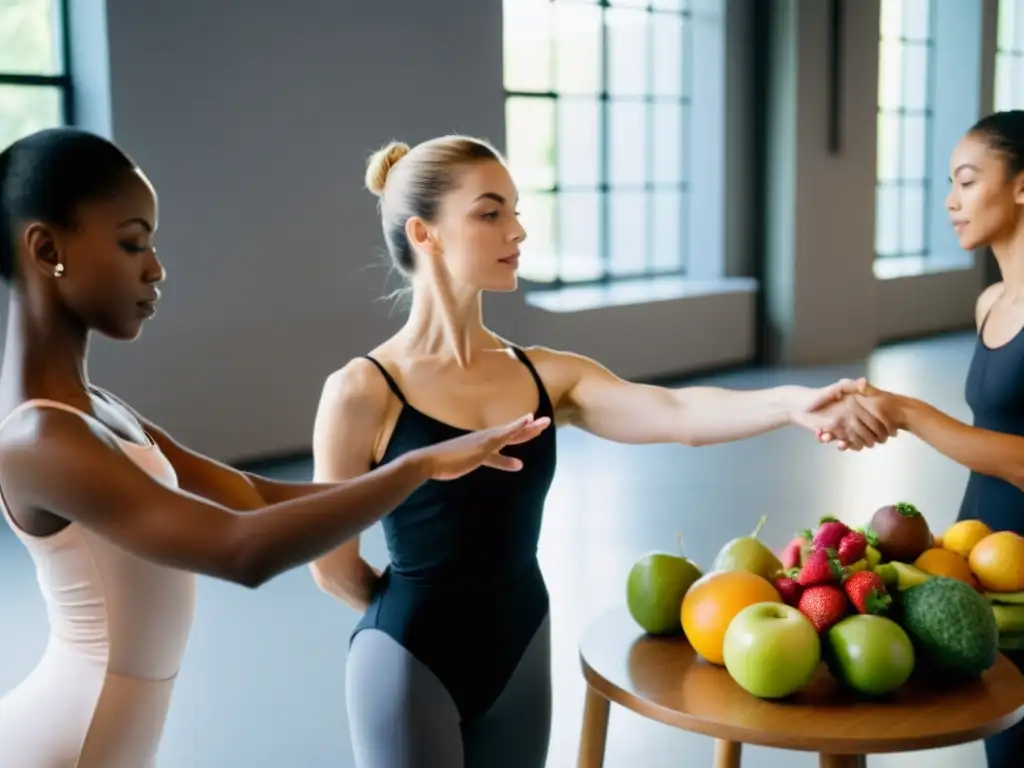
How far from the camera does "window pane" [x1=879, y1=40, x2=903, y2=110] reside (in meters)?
10.3

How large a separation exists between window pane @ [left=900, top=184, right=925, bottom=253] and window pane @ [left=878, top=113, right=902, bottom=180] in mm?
222

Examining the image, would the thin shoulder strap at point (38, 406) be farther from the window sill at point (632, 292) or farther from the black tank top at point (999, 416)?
the window sill at point (632, 292)

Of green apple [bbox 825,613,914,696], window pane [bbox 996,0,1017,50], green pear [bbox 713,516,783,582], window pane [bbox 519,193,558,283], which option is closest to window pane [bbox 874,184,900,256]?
window pane [bbox 996,0,1017,50]

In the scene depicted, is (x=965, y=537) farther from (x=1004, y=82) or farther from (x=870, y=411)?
(x=1004, y=82)

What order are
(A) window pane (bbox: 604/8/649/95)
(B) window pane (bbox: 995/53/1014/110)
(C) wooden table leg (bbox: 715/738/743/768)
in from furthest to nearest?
(B) window pane (bbox: 995/53/1014/110)
(A) window pane (bbox: 604/8/649/95)
(C) wooden table leg (bbox: 715/738/743/768)

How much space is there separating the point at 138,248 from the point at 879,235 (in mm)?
9752

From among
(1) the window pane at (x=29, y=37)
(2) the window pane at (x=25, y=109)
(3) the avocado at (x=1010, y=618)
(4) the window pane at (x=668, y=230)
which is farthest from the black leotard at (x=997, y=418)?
(4) the window pane at (x=668, y=230)

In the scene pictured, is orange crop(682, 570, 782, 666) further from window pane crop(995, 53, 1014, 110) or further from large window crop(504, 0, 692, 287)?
window pane crop(995, 53, 1014, 110)

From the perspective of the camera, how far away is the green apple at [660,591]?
1.74 m

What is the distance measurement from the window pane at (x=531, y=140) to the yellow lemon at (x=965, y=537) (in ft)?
19.1

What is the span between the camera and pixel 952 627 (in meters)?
1.54

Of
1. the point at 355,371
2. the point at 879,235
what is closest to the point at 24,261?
the point at 355,371

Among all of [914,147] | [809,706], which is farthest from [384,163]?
[914,147]

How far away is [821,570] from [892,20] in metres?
9.60
